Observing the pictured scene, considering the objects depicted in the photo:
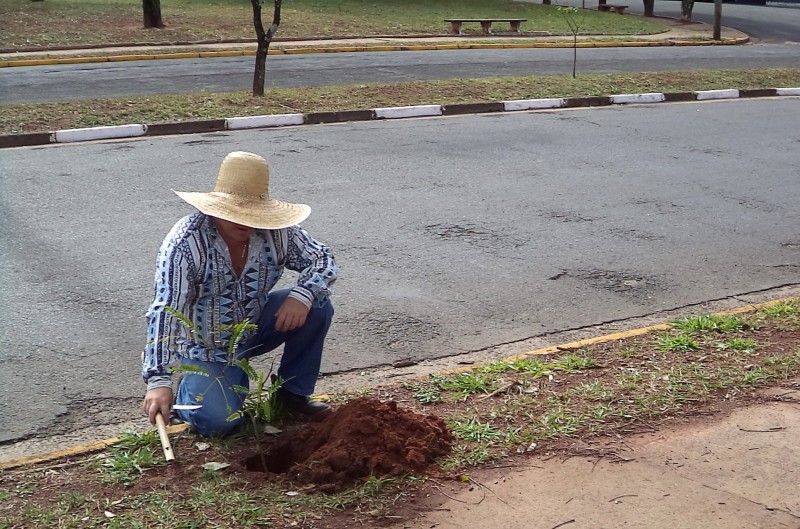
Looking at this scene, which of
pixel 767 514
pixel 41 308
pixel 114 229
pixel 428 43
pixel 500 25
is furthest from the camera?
pixel 500 25

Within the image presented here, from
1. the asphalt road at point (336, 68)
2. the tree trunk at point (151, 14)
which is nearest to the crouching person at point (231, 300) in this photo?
the asphalt road at point (336, 68)

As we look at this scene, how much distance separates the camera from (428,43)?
818 inches

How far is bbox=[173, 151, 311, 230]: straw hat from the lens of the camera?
3.53 m

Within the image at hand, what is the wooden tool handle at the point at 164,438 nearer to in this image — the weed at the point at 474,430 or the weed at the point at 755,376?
the weed at the point at 474,430

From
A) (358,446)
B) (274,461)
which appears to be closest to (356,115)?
(274,461)

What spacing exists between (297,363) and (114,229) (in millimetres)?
3278

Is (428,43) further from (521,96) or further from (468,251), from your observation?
(468,251)

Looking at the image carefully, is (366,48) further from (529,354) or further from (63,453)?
(63,453)

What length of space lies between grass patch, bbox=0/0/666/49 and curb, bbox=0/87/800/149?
30.7 ft

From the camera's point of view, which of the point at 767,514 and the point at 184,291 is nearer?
the point at 767,514

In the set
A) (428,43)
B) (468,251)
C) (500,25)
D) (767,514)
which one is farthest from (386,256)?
(500,25)

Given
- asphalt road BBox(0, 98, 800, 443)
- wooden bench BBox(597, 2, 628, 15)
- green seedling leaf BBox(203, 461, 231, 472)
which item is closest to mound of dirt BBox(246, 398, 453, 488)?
green seedling leaf BBox(203, 461, 231, 472)

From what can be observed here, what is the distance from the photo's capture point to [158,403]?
10.9ft

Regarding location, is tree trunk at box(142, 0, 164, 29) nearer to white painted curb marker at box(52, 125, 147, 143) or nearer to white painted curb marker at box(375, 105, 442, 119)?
white painted curb marker at box(375, 105, 442, 119)
